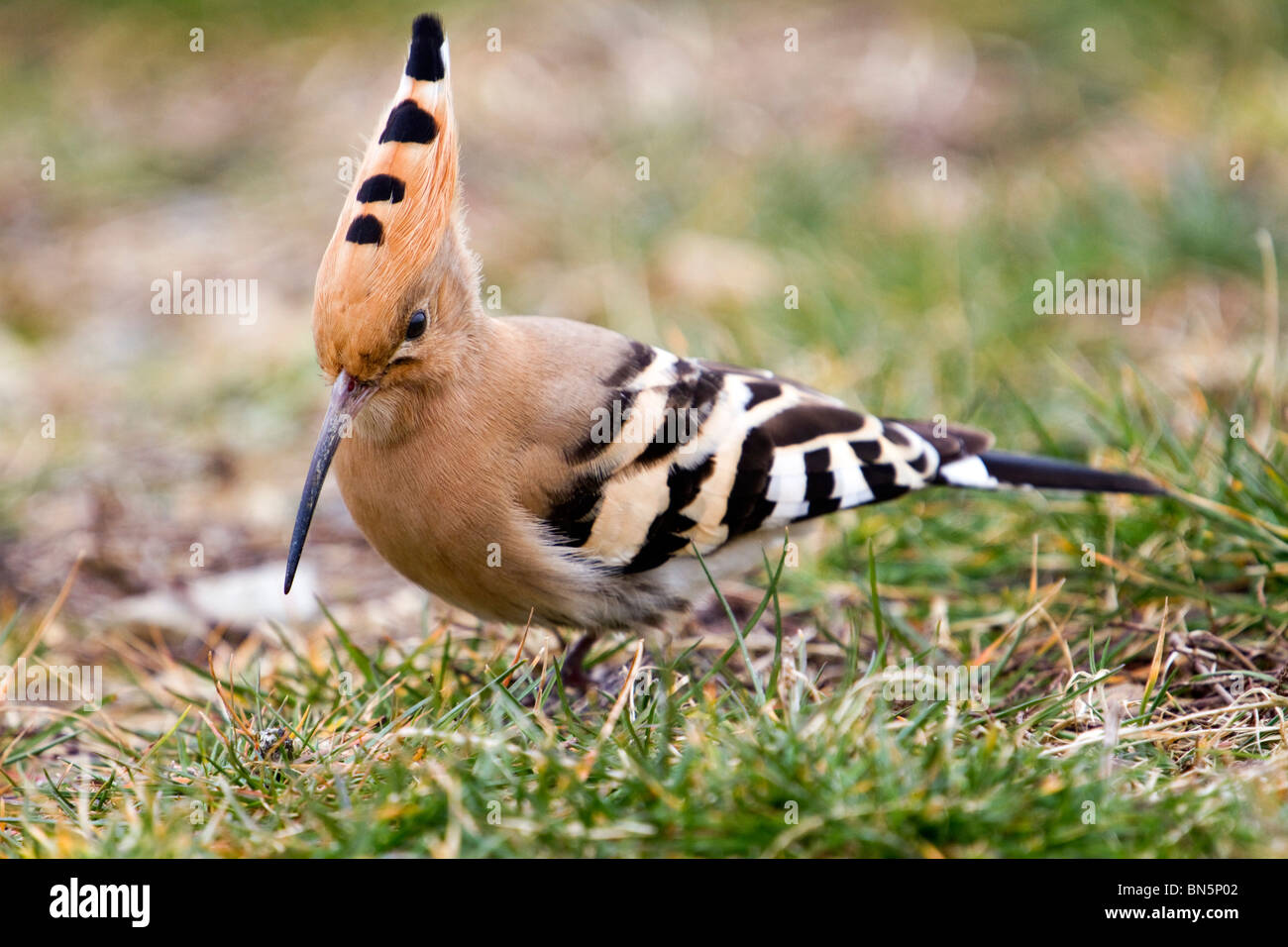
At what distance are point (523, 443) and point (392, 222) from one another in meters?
0.51

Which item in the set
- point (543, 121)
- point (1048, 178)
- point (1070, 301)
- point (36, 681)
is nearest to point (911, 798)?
point (36, 681)

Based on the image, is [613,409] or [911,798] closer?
[911,798]

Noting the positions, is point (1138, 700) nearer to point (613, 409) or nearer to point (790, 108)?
point (613, 409)

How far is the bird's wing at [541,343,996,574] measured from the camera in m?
2.66

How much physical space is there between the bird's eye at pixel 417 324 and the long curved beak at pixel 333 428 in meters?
0.12

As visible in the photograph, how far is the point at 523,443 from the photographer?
262 centimetres

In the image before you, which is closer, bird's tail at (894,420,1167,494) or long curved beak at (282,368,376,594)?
long curved beak at (282,368,376,594)

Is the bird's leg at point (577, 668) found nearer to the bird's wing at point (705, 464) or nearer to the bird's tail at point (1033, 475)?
the bird's wing at point (705, 464)

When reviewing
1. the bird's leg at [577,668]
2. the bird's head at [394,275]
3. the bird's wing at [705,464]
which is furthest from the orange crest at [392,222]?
the bird's leg at [577,668]

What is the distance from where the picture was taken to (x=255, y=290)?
5.34 m

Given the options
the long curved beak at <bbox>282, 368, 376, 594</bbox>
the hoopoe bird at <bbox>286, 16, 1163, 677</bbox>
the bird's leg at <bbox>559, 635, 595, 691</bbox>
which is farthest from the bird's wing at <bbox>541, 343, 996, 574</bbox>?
the long curved beak at <bbox>282, 368, 376, 594</bbox>

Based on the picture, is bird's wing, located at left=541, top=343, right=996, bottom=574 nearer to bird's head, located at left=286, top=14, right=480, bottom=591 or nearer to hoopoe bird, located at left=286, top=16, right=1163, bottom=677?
hoopoe bird, located at left=286, top=16, right=1163, bottom=677

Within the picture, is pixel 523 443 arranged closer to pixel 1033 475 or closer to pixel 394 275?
pixel 394 275
